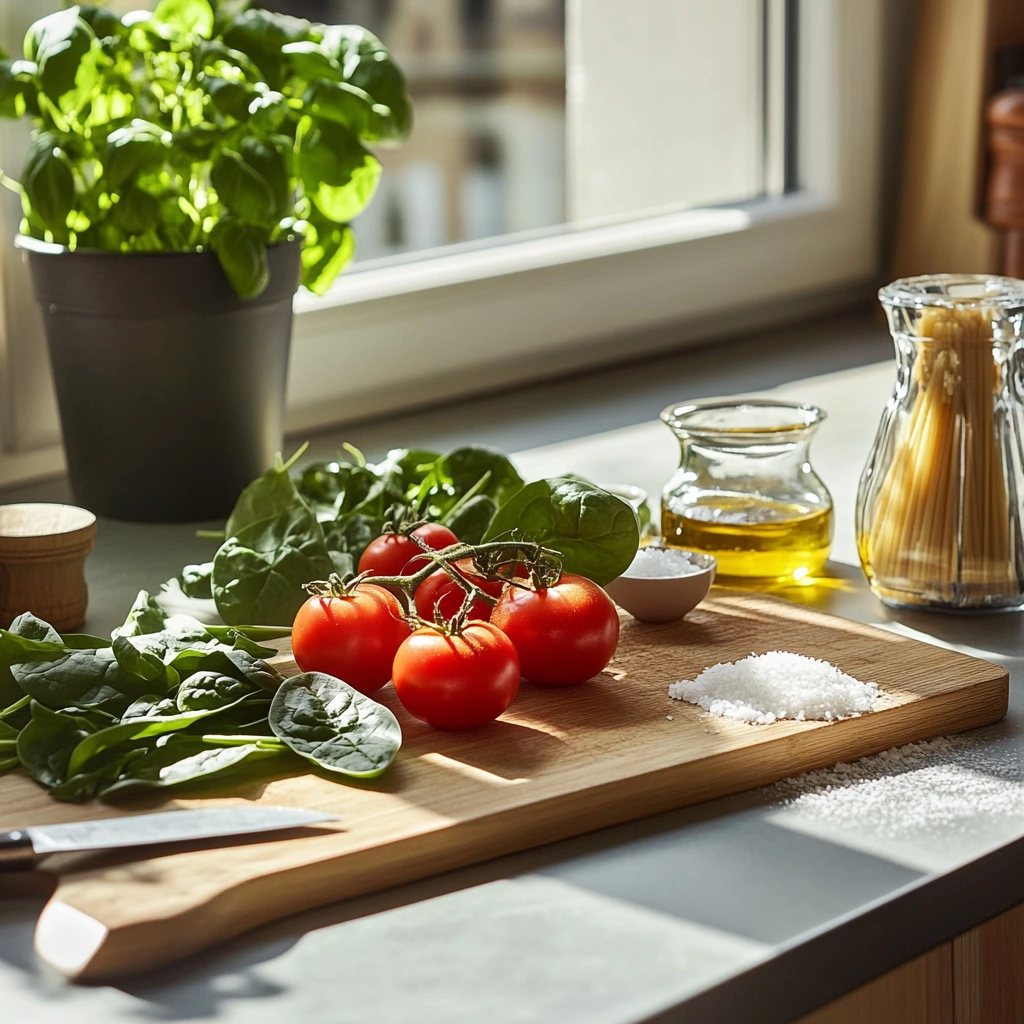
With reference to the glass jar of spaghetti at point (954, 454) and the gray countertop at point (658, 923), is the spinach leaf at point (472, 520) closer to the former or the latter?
the glass jar of spaghetti at point (954, 454)

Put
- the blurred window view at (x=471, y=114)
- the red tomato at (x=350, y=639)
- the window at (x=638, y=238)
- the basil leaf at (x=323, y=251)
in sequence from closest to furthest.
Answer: the red tomato at (x=350, y=639) < the basil leaf at (x=323, y=251) < the window at (x=638, y=238) < the blurred window view at (x=471, y=114)

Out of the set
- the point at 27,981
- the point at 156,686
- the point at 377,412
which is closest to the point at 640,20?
the point at 377,412

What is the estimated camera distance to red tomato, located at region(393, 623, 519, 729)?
74cm

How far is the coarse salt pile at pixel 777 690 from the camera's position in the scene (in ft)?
2.52

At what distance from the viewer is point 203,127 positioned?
3.65ft

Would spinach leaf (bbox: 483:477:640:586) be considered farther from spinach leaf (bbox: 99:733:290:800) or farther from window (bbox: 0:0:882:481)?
window (bbox: 0:0:882:481)

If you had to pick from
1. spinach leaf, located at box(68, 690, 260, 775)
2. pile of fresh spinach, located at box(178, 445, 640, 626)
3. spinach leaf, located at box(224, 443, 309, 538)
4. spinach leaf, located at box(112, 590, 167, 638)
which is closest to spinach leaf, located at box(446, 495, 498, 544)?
pile of fresh spinach, located at box(178, 445, 640, 626)

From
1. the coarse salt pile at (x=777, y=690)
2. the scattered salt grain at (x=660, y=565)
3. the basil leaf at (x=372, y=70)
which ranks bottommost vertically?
the coarse salt pile at (x=777, y=690)

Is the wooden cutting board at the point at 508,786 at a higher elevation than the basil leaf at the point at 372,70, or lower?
lower

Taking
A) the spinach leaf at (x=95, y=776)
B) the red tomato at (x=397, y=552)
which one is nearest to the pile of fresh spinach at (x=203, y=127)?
the red tomato at (x=397, y=552)

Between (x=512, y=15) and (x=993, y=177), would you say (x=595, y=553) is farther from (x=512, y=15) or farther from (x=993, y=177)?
(x=512, y=15)

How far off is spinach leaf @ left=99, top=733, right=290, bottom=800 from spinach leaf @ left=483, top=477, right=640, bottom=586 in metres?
0.23

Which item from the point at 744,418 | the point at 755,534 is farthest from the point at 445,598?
the point at 744,418

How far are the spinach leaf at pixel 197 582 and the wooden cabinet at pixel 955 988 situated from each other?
1.75 ft
